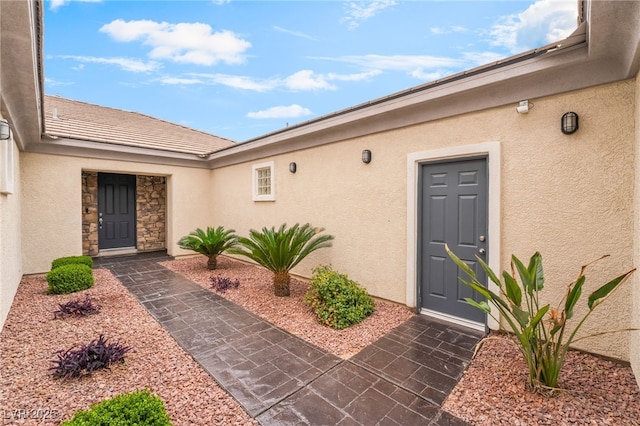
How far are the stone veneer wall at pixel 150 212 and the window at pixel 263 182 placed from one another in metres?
4.43

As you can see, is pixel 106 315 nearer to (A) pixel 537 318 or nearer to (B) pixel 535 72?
(A) pixel 537 318

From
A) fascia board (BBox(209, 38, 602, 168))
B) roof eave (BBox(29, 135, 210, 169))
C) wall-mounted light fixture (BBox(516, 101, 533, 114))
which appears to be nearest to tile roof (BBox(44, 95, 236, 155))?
roof eave (BBox(29, 135, 210, 169))

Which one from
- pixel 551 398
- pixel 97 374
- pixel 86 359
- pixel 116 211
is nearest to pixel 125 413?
pixel 97 374

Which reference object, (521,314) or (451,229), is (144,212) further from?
(521,314)

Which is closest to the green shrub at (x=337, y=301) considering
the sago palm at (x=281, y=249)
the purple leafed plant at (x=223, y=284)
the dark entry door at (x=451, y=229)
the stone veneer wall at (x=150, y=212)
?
the sago palm at (x=281, y=249)

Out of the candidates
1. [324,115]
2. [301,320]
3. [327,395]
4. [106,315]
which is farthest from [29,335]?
[324,115]

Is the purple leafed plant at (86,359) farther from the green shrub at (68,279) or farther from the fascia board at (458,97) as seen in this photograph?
the fascia board at (458,97)

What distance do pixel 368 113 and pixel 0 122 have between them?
4.68m

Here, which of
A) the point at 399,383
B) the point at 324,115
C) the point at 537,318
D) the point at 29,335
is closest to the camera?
the point at 537,318

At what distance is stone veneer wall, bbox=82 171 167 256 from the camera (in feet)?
28.3

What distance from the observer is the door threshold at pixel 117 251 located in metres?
9.00

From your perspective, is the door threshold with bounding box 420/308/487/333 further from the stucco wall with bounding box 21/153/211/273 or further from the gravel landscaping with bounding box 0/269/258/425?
the stucco wall with bounding box 21/153/211/273

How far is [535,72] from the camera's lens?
3.12m

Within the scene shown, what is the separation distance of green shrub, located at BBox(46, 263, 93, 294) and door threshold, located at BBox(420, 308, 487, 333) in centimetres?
629
